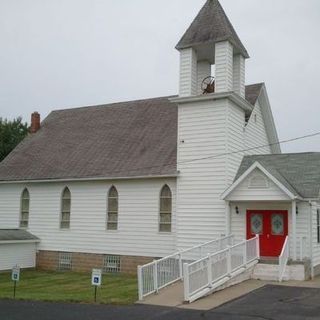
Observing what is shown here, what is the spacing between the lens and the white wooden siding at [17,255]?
26812 mm

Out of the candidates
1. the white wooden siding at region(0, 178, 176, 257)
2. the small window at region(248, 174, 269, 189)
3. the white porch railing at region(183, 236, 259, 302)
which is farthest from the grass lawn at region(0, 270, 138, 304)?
the small window at region(248, 174, 269, 189)

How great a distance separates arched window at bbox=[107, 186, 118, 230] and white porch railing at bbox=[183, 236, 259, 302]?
793 cm

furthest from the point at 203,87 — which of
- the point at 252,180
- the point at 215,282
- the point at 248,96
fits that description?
the point at 215,282

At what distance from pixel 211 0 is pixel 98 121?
10.0 metres

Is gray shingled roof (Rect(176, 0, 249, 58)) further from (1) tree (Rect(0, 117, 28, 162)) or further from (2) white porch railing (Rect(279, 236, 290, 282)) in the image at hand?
(1) tree (Rect(0, 117, 28, 162))

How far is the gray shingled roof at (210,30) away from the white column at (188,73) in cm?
38

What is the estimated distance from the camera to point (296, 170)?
2303 centimetres

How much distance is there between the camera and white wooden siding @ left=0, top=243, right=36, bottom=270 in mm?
26812

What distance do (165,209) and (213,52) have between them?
7.91 metres

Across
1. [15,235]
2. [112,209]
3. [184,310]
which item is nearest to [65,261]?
[15,235]

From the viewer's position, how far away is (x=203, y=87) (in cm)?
2562

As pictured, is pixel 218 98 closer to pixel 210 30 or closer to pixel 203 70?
pixel 210 30

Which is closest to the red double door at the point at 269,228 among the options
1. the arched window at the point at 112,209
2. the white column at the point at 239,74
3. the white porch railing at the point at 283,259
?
the white porch railing at the point at 283,259

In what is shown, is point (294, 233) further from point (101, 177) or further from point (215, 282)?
point (101, 177)
